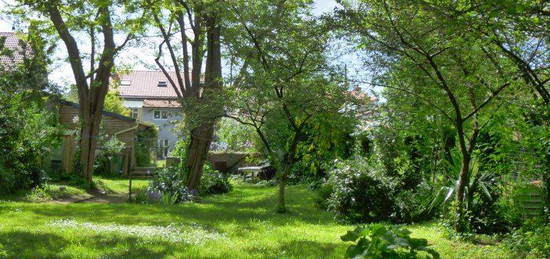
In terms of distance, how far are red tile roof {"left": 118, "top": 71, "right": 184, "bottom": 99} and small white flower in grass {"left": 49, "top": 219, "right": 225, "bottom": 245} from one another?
4394cm

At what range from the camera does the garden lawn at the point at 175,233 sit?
259 inches

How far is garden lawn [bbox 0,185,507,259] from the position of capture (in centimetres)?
657

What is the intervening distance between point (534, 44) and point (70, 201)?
→ 471 inches

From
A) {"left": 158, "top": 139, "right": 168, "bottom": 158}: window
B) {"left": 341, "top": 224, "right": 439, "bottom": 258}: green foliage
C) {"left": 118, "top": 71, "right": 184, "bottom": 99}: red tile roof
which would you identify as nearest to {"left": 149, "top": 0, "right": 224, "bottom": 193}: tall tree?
{"left": 341, "top": 224, "right": 439, "bottom": 258}: green foliage

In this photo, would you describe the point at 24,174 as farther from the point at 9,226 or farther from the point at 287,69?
the point at 287,69

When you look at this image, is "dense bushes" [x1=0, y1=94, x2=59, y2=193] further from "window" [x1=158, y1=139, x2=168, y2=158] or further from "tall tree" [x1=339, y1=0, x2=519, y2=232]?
"window" [x1=158, y1=139, x2=168, y2=158]

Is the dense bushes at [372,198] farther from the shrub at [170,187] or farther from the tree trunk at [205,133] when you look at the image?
the tree trunk at [205,133]

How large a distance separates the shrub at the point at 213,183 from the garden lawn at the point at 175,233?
4.84 metres

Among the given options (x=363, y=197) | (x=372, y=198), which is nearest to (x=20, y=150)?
(x=363, y=197)

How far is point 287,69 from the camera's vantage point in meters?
11.2

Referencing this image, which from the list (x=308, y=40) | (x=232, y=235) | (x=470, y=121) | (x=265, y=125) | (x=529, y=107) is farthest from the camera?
(x=265, y=125)

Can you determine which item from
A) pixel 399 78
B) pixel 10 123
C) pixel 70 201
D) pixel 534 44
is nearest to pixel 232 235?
pixel 399 78

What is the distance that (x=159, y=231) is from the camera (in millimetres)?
8203

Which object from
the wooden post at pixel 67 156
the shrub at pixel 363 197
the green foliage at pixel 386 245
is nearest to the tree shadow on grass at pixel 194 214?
the shrub at pixel 363 197
